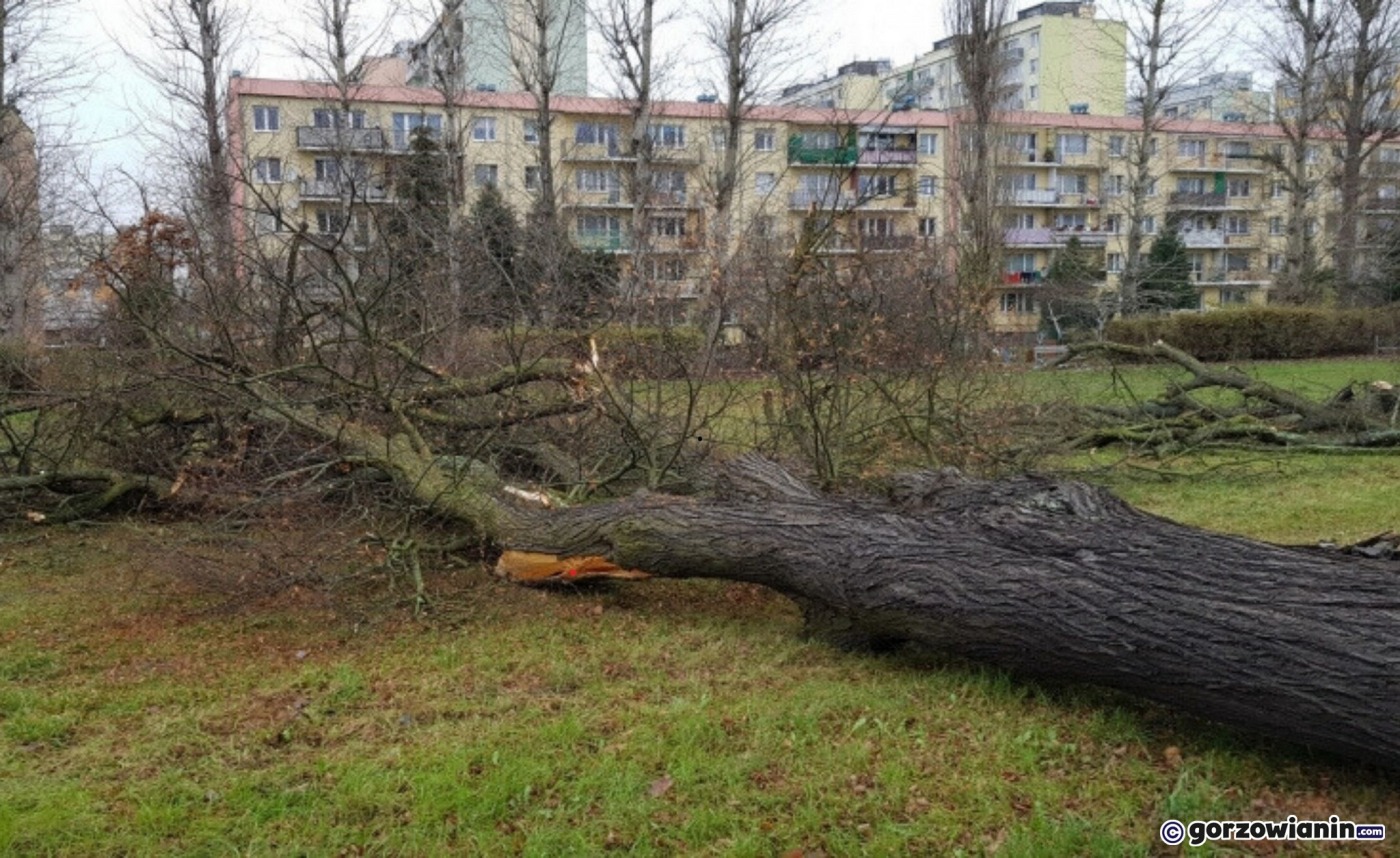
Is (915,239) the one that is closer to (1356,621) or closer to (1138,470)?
(1138,470)

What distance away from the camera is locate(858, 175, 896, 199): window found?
742 centimetres

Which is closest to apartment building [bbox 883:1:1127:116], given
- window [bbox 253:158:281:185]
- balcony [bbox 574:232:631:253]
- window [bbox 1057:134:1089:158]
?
window [bbox 1057:134:1089:158]

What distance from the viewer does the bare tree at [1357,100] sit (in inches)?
1248

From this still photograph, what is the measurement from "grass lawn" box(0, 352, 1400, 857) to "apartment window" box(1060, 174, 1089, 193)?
196ft

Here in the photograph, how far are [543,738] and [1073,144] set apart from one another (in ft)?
202

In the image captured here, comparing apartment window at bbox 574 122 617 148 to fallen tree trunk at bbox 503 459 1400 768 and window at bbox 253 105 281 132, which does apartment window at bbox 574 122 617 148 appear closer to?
window at bbox 253 105 281 132

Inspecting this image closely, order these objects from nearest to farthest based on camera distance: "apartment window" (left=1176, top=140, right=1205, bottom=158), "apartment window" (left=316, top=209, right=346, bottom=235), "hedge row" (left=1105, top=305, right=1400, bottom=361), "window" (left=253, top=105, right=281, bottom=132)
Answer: "apartment window" (left=316, top=209, right=346, bottom=235) < "hedge row" (left=1105, top=305, right=1400, bottom=361) < "window" (left=253, top=105, right=281, bottom=132) < "apartment window" (left=1176, top=140, right=1205, bottom=158)

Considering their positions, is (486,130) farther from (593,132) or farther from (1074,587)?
(1074,587)

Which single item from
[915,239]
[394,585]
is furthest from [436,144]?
[394,585]

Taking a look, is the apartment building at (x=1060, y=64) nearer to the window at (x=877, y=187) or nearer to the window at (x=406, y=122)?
the window at (x=406, y=122)

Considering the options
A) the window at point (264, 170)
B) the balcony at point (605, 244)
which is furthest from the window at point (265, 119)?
the balcony at point (605, 244)

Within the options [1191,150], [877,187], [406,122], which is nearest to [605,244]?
[877,187]

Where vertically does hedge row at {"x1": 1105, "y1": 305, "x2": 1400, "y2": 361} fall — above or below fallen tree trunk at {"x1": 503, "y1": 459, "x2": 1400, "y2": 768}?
above

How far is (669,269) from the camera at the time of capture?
12133 mm
